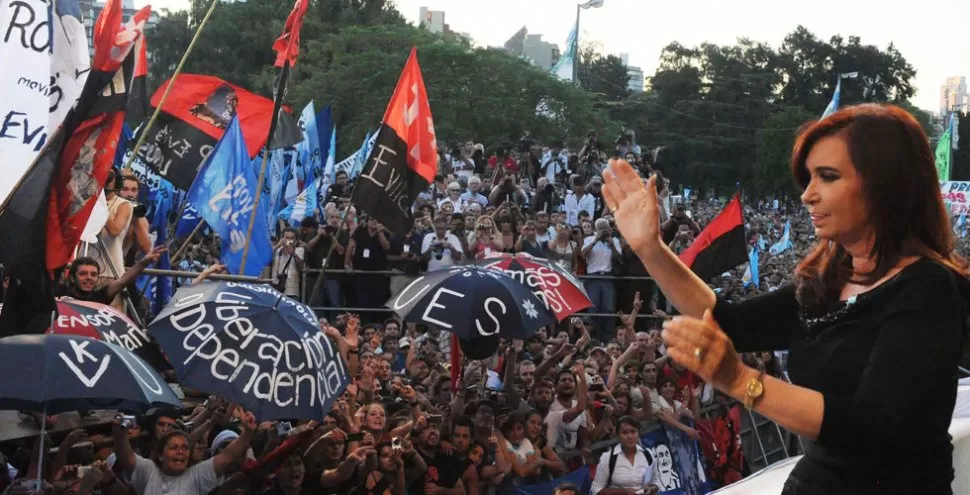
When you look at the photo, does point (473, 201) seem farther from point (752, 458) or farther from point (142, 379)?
point (142, 379)

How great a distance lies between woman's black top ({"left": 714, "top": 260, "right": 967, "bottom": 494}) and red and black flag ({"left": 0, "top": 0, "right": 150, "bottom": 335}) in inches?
184

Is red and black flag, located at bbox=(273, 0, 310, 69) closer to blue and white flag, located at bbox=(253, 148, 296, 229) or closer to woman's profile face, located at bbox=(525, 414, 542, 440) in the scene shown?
woman's profile face, located at bbox=(525, 414, 542, 440)

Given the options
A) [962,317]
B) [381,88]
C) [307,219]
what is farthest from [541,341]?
[381,88]

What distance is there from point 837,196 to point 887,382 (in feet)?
1.16

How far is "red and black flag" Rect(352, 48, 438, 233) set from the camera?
1020cm

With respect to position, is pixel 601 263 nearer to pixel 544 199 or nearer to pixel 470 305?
pixel 544 199

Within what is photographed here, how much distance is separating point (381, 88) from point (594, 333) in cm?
2291

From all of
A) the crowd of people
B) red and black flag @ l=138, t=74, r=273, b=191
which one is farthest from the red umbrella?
red and black flag @ l=138, t=74, r=273, b=191

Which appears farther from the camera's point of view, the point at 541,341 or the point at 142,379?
Result: the point at 541,341

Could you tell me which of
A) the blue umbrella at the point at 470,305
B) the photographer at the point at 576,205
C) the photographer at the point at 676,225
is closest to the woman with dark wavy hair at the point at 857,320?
the blue umbrella at the point at 470,305

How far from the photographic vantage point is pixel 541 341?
1227 centimetres

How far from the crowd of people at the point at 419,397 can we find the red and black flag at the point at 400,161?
44 cm

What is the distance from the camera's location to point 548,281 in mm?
11016

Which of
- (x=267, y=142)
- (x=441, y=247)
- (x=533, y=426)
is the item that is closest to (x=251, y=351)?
(x=533, y=426)
